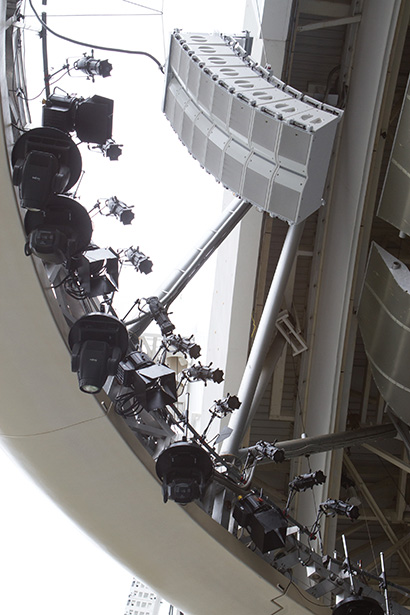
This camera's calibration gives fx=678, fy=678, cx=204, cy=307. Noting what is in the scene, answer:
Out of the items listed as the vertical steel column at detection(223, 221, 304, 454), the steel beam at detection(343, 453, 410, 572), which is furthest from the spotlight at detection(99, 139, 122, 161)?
the steel beam at detection(343, 453, 410, 572)

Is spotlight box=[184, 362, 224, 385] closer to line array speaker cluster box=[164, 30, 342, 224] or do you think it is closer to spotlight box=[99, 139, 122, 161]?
line array speaker cluster box=[164, 30, 342, 224]

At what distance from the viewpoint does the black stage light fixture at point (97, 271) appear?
272 inches

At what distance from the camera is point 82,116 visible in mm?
6453

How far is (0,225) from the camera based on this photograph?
5.66 meters

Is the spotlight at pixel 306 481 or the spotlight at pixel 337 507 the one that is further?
the spotlight at pixel 306 481

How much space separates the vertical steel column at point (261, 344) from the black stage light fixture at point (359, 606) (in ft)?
10.1

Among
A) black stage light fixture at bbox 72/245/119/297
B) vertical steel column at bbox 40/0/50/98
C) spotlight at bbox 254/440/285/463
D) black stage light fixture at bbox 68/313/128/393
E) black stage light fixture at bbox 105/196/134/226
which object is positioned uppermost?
vertical steel column at bbox 40/0/50/98

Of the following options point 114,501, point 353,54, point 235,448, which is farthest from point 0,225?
point 353,54

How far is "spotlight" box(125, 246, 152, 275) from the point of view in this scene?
8.72 meters

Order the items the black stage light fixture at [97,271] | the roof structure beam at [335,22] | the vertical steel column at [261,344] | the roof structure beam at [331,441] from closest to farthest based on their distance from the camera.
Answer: the black stage light fixture at [97,271] → the vertical steel column at [261,344] → the roof structure beam at [335,22] → the roof structure beam at [331,441]

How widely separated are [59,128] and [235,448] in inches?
244

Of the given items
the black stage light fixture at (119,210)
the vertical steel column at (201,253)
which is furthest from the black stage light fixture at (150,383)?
the vertical steel column at (201,253)

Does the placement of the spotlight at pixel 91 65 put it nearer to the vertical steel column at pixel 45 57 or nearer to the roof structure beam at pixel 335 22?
the vertical steel column at pixel 45 57

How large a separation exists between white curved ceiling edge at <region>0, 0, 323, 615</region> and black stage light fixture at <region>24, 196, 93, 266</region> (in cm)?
13
